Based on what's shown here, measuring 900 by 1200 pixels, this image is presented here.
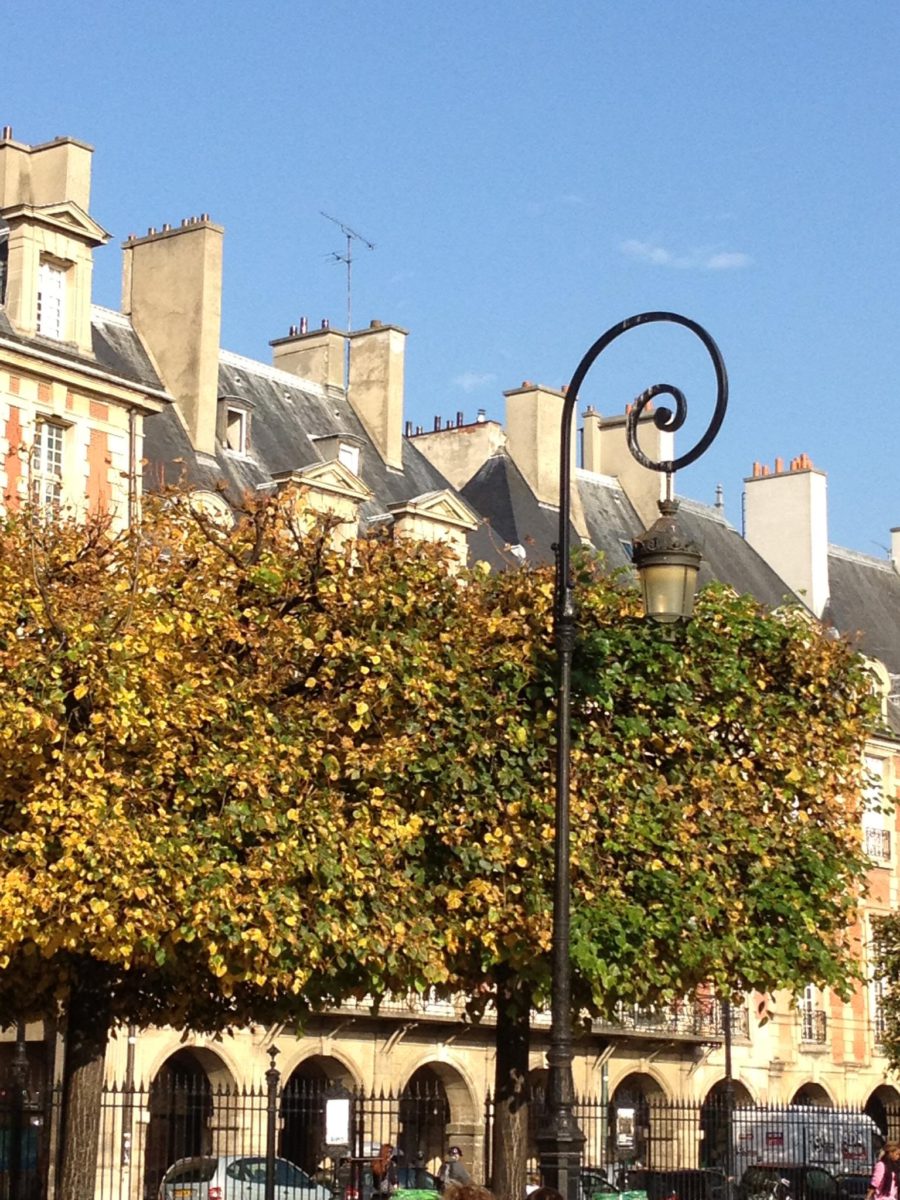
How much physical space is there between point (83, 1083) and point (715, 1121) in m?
22.1

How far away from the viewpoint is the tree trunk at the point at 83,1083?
719 inches

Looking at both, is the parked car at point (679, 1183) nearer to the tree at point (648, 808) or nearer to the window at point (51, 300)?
the tree at point (648, 808)

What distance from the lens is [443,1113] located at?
1423 inches

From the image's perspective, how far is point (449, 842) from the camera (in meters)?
19.9

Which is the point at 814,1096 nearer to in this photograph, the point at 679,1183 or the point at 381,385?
the point at 679,1183

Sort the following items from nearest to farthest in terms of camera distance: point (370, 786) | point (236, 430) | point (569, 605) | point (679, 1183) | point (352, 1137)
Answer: point (569, 605) → point (370, 786) → point (352, 1137) → point (679, 1183) → point (236, 430)

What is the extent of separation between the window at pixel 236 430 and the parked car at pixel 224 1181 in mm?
13438

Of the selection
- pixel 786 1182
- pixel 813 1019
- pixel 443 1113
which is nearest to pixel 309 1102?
pixel 443 1113

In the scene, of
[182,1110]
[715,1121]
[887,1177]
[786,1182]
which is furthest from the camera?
[715,1121]

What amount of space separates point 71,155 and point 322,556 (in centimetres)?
1235

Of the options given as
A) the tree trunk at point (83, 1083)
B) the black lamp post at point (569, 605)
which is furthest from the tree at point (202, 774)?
the black lamp post at point (569, 605)

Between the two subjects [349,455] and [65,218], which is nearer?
[65,218]

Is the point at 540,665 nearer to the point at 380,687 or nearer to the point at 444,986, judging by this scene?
the point at 380,687

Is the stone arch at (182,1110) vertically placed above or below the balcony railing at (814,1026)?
below
